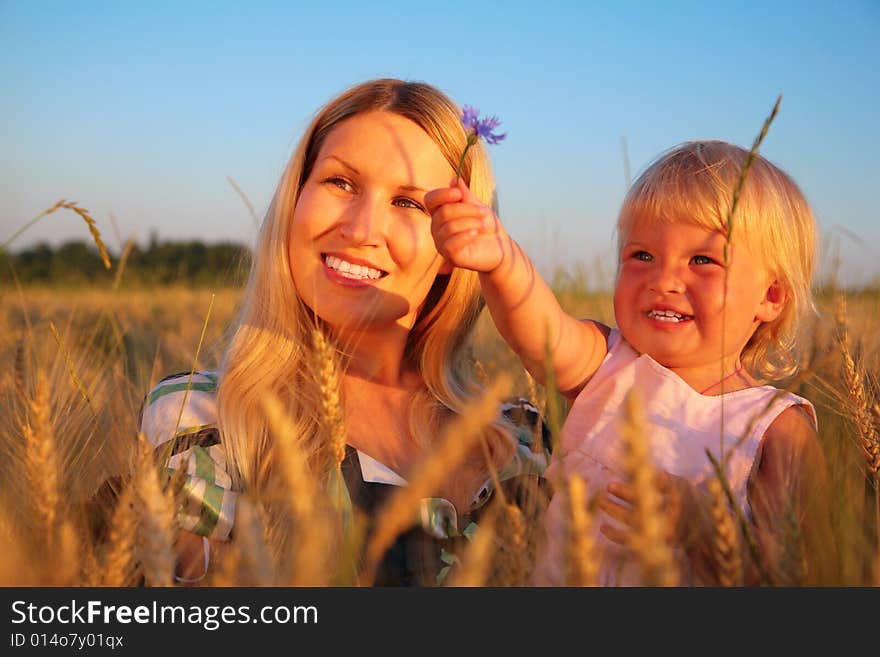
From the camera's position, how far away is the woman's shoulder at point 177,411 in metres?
1.84

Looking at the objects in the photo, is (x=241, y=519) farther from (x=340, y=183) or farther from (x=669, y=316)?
(x=340, y=183)

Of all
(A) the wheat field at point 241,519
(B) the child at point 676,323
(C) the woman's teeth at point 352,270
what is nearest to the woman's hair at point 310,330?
(C) the woman's teeth at point 352,270

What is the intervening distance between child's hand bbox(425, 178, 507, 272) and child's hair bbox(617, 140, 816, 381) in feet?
1.65

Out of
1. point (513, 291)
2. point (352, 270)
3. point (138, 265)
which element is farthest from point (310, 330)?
point (138, 265)

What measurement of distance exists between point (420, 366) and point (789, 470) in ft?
3.73

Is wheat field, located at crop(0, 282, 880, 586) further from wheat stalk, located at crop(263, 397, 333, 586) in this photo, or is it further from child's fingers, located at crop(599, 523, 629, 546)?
child's fingers, located at crop(599, 523, 629, 546)

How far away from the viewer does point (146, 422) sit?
1.90m

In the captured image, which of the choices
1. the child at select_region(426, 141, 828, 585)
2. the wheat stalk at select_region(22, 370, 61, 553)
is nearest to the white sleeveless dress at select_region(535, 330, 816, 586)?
the child at select_region(426, 141, 828, 585)

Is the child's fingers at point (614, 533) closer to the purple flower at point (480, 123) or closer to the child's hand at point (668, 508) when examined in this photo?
the child's hand at point (668, 508)

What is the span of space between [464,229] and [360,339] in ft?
2.27

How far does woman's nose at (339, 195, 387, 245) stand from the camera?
6.55ft

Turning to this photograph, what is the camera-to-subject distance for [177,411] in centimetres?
188

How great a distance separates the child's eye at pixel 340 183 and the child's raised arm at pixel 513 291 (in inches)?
23.2
